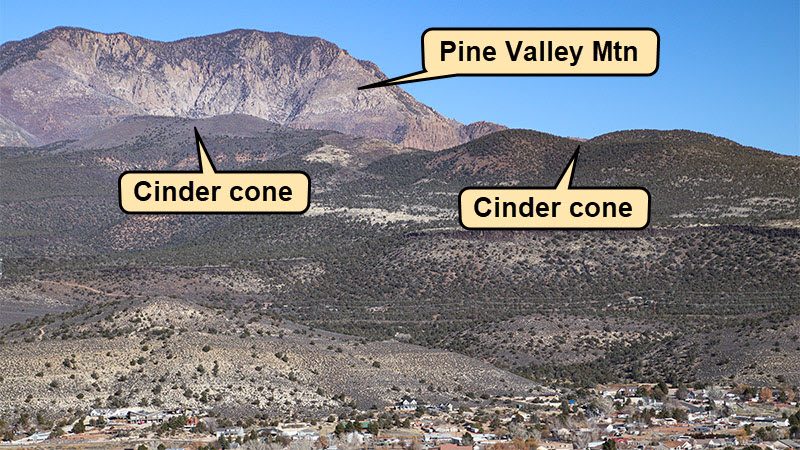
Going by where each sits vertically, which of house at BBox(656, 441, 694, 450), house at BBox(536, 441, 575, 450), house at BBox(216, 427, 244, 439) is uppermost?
house at BBox(216, 427, 244, 439)

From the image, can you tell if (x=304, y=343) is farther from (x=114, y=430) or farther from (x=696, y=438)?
(x=696, y=438)

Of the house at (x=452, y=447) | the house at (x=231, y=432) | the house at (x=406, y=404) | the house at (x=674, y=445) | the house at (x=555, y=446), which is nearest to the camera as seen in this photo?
the house at (x=452, y=447)

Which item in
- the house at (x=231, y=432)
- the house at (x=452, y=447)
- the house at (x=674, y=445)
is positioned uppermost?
the house at (x=231, y=432)

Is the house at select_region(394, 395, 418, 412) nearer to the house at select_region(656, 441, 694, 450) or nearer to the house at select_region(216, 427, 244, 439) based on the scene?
the house at select_region(216, 427, 244, 439)

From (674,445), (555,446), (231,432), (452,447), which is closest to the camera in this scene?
(452,447)

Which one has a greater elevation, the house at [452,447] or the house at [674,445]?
the house at [452,447]

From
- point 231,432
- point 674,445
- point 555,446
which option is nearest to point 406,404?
point 231,432

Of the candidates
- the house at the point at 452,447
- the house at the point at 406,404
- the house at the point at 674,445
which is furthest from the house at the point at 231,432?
the house at the point at 674,445

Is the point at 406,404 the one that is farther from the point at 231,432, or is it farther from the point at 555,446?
the point at 555,446

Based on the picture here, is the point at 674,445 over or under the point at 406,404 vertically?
under

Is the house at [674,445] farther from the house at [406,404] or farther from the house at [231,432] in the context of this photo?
the house at [231,432]

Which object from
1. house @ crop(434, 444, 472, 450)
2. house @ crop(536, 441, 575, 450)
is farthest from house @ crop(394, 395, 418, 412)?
house @ crop(434, 444, 472, 450)

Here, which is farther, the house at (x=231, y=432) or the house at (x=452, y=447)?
the house at (x=231, y=432)
